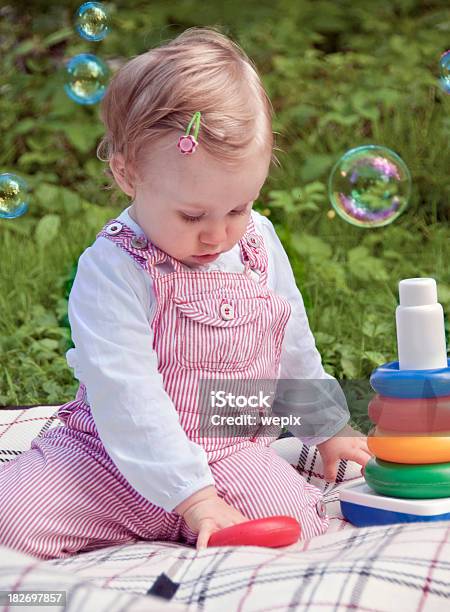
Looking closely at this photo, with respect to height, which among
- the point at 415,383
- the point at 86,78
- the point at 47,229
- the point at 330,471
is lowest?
the point at 47,229

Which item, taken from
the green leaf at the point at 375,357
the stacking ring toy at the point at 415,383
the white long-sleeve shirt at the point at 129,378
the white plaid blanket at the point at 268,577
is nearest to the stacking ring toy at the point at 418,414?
the stacking ring toy at the point at 415,383

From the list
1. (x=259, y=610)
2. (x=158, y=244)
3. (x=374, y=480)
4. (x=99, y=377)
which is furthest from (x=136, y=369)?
(x=259, y=610)

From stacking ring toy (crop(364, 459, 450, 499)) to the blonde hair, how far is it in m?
0.49

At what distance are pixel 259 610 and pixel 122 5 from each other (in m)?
3.72

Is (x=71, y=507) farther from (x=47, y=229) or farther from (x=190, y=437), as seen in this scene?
(x=47, y=229)

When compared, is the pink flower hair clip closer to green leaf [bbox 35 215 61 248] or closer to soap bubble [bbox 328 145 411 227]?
soap bubble [bbox 328 145 411 227]

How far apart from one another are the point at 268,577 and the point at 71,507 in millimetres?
460

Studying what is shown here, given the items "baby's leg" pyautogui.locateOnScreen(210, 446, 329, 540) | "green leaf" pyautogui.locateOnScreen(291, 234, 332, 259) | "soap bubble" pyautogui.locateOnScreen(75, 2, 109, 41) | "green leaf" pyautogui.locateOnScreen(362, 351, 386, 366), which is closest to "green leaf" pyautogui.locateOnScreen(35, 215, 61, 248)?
"green leaf" pyautogui.locateOnScreen(291, 234, 332, 259)

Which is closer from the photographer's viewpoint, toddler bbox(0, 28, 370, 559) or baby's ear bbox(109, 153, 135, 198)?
toddler bbox(0, 28, 370, 559)

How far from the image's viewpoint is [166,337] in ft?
5.50

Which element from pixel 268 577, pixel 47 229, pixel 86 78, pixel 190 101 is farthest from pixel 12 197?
pixel 268 577

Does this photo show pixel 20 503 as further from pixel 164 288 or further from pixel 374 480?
pixel 374 480

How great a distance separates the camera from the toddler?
1569mm

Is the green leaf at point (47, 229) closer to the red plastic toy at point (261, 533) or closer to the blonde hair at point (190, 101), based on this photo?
the blonde hair at point (190, 101)
